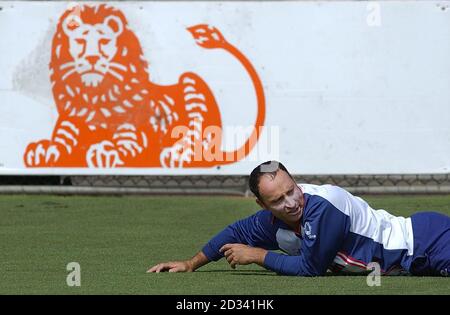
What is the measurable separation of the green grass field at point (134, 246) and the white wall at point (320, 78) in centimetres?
61

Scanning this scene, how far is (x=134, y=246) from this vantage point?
9.83 meters

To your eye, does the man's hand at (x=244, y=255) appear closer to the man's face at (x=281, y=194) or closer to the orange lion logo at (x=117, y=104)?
the man's face at (x=281, y=194)

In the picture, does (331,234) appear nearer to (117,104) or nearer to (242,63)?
(242,63)

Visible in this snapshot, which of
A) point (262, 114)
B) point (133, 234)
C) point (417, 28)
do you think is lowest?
point (133, 234)

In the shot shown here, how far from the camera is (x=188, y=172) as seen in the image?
14.0 m

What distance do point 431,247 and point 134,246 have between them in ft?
10.7

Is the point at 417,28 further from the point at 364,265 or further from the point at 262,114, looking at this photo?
the point at 364,265

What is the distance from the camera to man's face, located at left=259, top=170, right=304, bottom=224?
688 cm

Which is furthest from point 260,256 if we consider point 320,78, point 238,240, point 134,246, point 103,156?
point 103,156

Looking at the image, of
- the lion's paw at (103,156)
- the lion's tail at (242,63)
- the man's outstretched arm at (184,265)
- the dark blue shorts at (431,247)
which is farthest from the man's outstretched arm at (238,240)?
the lion's paw at (103,156)
